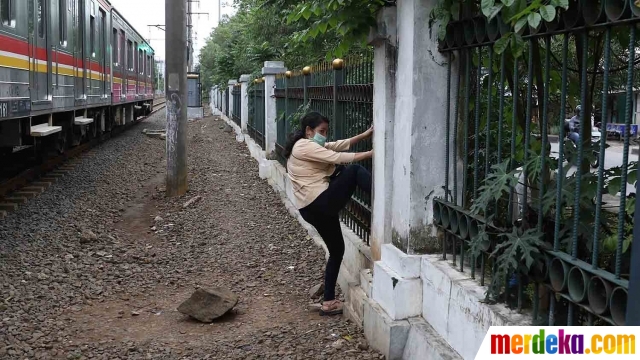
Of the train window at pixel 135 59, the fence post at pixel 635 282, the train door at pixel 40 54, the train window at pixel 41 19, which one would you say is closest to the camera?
the fence post at pixel 635 282

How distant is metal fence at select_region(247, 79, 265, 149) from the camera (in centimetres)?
1300

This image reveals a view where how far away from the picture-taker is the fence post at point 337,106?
626cm

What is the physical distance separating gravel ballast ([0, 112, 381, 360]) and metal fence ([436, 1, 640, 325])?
4.12ft

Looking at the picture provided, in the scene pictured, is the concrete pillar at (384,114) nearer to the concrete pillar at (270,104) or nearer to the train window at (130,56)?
the concrete pillar at (270,104)

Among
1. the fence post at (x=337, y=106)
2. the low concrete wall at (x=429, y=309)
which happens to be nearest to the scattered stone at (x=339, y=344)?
the low concrete wall at (x=429, y=309)

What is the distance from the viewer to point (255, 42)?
1747 cm

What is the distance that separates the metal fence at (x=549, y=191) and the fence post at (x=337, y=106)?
7.68 ft

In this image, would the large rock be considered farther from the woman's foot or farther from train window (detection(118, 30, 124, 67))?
train window (detection(118, 30, 124, 67))

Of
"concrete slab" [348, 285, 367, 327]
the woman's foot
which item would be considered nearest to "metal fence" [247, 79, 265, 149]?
the woman's foot

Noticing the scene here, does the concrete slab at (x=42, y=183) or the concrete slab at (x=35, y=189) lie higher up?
the concrete slab at (x=42, y=183)

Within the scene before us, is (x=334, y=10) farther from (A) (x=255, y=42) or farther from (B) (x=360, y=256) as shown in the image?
(A) (x=255, y=42)

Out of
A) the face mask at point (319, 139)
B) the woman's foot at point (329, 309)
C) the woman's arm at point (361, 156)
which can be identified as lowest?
the woman's foot at point (329, 309)

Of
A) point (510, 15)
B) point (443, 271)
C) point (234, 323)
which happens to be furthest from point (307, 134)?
point (510, 15)

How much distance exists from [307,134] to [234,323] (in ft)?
4.80
